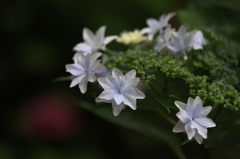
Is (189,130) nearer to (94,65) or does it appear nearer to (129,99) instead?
(129,99)

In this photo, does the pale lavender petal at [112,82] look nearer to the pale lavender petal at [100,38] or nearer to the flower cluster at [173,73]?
the flower cluster at [173,73]

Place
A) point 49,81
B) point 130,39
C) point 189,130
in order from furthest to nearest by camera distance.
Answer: point 49,81 → point 130,39 → point 189,130

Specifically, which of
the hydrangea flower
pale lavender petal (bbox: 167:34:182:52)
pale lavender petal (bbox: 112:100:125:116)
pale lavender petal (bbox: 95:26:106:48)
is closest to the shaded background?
the hydrangea flower

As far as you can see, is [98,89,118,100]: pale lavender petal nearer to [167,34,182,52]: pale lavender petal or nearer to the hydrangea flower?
[167,34,182,52]: pale lavender petal

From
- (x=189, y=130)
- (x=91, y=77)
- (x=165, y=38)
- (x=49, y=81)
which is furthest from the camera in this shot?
(x=49, y=81)

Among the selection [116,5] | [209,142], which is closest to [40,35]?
[116,5]

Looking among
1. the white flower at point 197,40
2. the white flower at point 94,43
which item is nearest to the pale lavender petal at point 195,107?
the white flower at point 197,40

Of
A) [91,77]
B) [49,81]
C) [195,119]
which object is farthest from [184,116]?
[49,81]

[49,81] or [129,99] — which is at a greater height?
[129,99]

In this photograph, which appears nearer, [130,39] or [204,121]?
[204,121]
